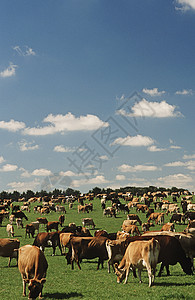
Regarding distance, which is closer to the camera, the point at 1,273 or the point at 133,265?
the point at 133,265

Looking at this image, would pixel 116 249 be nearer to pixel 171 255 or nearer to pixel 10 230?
pixel 171 255

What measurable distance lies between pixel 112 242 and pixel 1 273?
7330 mm

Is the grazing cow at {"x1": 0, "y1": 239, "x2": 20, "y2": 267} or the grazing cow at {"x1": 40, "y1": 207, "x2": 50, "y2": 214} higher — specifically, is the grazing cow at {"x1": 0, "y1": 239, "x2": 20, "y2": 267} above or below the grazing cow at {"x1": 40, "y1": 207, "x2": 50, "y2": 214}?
below

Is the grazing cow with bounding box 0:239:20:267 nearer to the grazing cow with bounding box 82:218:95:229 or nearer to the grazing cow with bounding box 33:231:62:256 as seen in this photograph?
the grazing cow with bounding box 33:231:62:256

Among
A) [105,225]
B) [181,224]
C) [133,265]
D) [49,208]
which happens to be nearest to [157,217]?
[181,224]

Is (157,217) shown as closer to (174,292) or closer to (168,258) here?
(168,258)

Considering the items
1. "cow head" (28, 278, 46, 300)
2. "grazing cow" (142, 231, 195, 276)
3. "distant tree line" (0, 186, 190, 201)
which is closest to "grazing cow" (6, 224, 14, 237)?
"grazing cow" (142, 231, 195, 276)

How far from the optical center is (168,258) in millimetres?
15336

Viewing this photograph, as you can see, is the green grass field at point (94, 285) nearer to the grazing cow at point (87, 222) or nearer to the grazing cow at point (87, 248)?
the grazing cow at point (87, 248)

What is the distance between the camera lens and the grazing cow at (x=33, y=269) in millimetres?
10802

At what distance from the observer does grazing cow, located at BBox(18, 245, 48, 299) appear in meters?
10.8

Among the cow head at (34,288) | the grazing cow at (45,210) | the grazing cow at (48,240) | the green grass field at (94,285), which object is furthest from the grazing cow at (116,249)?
the grazing cow at (45,210)

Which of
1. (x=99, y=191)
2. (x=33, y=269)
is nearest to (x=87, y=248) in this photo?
(x=33, y=269)

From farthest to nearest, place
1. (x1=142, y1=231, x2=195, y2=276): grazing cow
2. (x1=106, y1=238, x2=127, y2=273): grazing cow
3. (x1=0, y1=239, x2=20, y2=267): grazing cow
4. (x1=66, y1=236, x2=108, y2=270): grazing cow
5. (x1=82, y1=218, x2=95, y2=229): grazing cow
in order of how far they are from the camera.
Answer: (x1=82, y1=218, x2=95, y2=229): grazing cow, (x1=0, y1=239, x2=20, y2=267): grazing cow, (x1=66, y1=236, x2=108, y2=270): grazing cow, (x1=106, y1=238, x2=127, y2=273): grazing cow, (x1=142, y1=231, x2=195, y2=276): grazing cow
